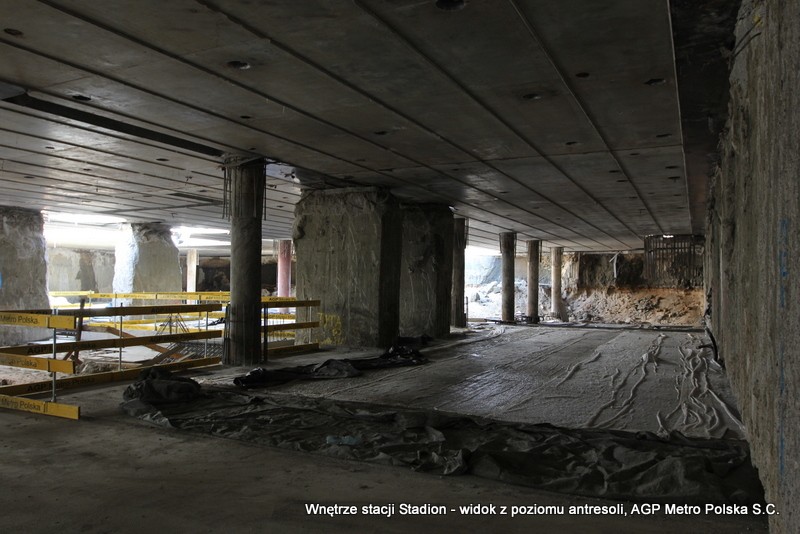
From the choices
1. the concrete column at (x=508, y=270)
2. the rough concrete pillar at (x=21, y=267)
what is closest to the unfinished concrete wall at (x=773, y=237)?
the rough concrete pillar at (x=21, y=267)

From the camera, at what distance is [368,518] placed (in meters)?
3.72

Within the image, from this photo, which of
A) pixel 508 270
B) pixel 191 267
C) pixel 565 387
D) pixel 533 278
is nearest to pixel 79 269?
pixel 191 267

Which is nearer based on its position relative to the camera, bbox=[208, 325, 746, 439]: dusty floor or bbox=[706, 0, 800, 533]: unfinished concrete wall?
bbox=[706, 0, 800, 533]: unfinished concrete wall

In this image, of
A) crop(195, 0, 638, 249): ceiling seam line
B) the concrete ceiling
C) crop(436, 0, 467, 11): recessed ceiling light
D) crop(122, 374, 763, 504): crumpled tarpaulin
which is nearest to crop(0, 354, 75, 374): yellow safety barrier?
crop(122, 374, 763, 504): crumpled tarpaulin

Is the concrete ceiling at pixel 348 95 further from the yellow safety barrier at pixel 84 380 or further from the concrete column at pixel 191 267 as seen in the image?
the concrete column at pixel 191 267

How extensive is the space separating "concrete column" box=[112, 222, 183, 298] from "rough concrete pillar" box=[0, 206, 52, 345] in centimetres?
300

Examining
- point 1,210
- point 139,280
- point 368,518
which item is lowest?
point 368,518

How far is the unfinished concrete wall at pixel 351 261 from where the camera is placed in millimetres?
13031

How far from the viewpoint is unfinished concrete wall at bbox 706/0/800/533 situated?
2.49 meters

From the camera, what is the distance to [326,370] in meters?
9.13

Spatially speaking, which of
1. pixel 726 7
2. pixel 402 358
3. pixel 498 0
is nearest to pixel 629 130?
pixel 726 7

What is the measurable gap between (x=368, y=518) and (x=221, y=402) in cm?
353

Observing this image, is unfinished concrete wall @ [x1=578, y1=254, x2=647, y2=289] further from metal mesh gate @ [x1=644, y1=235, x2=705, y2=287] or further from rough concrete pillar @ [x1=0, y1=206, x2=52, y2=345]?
rough concrete pillar @ [x1=0, y1=206, x2=52, y2=345]

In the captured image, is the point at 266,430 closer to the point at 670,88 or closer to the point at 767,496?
the point at 767,496
